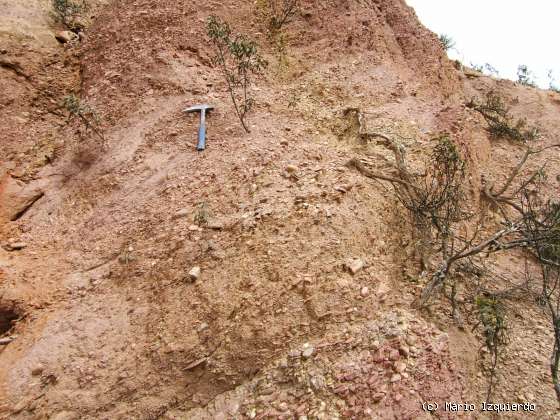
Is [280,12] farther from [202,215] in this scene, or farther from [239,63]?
[202,215]

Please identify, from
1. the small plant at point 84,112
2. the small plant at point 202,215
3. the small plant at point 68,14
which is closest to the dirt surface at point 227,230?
the small plant at point 202,215

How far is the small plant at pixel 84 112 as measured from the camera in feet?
16.1

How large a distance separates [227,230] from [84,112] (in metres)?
3.16

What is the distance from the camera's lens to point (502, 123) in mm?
6047

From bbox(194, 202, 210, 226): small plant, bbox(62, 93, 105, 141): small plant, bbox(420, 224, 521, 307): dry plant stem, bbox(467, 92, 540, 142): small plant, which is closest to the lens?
bbox(420, 224, 521, 307): dry plant stem

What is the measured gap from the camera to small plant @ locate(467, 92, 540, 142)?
5.96 m

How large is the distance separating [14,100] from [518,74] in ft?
34.1

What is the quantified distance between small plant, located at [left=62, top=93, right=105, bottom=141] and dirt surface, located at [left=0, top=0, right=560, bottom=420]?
0.13 m

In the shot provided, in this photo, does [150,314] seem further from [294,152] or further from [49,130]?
[49,130]

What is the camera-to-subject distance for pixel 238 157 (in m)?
4.40

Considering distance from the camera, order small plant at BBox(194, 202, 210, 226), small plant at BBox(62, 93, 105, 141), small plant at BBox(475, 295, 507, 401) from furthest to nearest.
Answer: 1. small plant at BBox(62, 93, 105, 141)
2. small plant at BBox(194, 202, 210, 226)
3. small plant at BBox(475, 295, 507, 401)

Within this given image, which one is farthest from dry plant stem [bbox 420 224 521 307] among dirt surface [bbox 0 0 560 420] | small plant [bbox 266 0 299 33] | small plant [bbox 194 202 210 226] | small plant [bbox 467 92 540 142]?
small plant [bbox 266 0 299 33]

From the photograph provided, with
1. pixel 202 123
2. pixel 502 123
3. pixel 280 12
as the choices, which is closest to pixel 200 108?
pixel 202 123

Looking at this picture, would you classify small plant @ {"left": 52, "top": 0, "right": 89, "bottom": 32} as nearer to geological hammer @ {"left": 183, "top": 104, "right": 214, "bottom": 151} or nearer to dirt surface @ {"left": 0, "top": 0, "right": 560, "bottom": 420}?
dirt surface @ {"left": 0, "top": 0, "right": 560, "bottom": 420}
